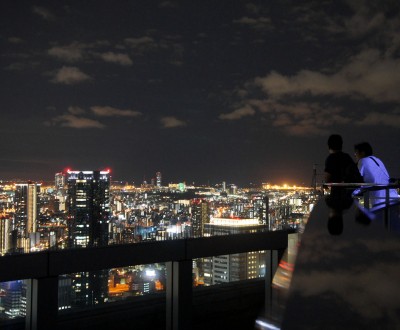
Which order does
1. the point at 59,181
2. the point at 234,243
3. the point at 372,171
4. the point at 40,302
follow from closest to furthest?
1. the point at 40,302
2. the point at 234,243
3. the point at 372,171
4. the point at 59,181

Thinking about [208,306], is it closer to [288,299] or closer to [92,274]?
[92,274]

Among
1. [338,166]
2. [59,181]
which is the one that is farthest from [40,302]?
[59,181]

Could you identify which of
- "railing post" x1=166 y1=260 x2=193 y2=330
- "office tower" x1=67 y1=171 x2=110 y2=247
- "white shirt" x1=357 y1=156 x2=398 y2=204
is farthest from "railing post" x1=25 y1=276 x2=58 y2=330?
"office tower" x1=67 y1=171 x2=110 y2=247

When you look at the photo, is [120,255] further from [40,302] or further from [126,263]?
[40,302]

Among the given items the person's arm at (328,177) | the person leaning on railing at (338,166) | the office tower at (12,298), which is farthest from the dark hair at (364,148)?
the office tower at (12,298)

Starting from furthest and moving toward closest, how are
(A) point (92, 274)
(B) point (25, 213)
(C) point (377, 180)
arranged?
(B) point (25, 213), (C) point (377, 180), (A) point (92, 274)

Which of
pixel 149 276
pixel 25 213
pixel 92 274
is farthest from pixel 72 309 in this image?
pixel 25 213

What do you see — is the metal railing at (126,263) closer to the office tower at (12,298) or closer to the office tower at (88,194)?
the office tower at (12,298)
